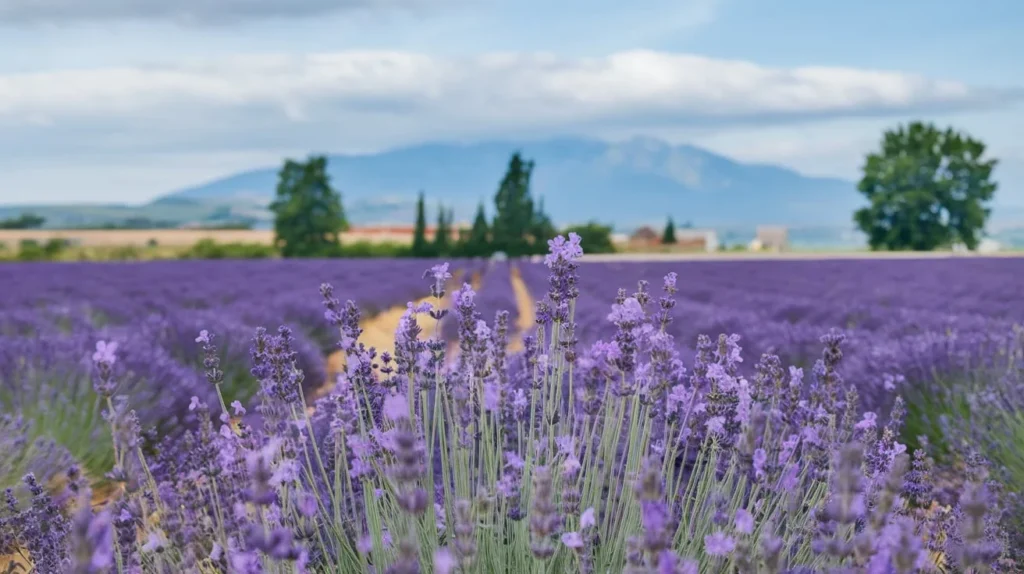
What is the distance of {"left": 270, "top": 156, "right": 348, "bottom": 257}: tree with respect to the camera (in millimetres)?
46125

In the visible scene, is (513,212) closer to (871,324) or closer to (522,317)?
(522,317)

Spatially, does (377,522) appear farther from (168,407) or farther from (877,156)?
(877,156)

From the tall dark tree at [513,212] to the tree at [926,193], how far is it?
606 inches

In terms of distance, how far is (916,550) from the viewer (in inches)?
43.1

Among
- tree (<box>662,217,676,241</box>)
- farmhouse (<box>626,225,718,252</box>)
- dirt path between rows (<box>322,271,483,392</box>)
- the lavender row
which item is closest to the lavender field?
the lavender row

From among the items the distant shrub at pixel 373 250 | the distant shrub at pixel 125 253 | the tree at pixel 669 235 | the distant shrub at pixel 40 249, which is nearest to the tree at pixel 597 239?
the distant shrub at pixel 373 250

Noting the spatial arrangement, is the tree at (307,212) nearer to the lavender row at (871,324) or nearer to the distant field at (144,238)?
the distant field at (144,238)

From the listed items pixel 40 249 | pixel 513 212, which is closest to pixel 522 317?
pixel 513 212

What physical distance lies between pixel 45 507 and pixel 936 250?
1673 inches

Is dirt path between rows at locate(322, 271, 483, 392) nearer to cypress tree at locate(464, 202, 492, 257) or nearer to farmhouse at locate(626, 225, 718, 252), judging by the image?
cypress tree at locate(464, 202, 492, 257)

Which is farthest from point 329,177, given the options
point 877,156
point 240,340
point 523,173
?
point 240,340

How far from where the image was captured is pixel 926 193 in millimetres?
38906

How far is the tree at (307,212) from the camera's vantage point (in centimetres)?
4612

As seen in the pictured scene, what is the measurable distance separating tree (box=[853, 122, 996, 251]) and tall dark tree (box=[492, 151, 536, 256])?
50.5ft
